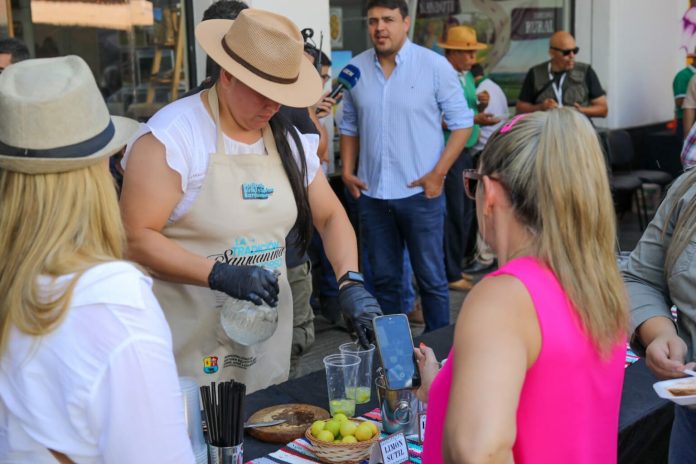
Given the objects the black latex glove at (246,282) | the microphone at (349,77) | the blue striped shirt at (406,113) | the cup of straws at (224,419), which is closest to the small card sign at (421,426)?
the cup of straws at (224,419)

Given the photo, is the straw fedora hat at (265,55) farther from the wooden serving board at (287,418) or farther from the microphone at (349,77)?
the microphone at (349,77)

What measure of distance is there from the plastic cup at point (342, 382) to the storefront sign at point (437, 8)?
703 cm

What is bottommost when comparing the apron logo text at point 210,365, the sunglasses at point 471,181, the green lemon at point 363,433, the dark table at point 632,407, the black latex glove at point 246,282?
the dark table at point 632,407

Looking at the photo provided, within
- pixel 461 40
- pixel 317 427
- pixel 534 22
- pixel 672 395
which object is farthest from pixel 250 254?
pixel 534 22

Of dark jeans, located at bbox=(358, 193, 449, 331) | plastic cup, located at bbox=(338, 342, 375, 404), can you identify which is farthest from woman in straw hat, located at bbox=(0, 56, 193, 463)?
dark jeans, located at bbox=(358, 193, 449, 331)

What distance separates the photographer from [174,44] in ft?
19.1

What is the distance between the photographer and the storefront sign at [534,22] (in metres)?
9.57

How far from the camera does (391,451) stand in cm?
200

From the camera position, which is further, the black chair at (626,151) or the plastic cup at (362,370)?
the black chair at (626,151)

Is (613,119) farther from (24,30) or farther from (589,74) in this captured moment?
(24,30)

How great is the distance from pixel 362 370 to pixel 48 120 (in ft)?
4.16

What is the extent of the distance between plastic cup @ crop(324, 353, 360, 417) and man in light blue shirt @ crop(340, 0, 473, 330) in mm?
2650

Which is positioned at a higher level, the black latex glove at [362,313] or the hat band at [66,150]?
the hat band at [66,150]

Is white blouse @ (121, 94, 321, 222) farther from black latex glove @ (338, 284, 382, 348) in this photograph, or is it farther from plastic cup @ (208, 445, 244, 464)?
plastic cup @ (208, 445, 244, 464)
